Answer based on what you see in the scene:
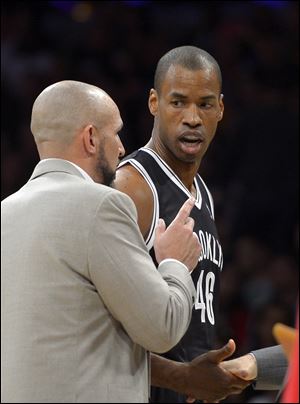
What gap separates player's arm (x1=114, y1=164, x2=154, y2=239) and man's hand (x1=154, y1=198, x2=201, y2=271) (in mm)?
549

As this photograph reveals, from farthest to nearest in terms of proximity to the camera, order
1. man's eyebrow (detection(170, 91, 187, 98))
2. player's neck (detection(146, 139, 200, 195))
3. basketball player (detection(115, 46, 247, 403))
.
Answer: player's neck (detection(146, 139, 200, 195)), man's eyebrow (detection(170, 91, 187, 98)), basketball player (detection(115, 46, 247, 403))

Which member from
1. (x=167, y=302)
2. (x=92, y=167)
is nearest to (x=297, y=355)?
(x=167, y=302)

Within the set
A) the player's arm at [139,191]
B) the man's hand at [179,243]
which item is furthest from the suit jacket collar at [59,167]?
the player's arm at [139,191]

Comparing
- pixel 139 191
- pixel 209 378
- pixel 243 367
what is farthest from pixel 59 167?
pixel 243 367

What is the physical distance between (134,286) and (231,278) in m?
4.13

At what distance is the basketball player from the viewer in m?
4.06

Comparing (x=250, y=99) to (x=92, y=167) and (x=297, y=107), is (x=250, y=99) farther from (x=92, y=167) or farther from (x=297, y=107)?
(x=92, y=167)

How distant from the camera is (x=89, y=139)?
10.8 feet

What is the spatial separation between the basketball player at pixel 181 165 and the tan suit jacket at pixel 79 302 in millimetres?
857

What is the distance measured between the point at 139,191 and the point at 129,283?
1036 millimetres

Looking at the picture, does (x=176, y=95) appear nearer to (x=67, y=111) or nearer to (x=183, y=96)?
(x=183, y=96)

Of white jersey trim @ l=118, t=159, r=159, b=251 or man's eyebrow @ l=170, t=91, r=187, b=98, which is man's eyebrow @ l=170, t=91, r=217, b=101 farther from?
white jersey trim @ l=118, t=159, r=159, b=251

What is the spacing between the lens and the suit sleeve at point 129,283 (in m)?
3.05

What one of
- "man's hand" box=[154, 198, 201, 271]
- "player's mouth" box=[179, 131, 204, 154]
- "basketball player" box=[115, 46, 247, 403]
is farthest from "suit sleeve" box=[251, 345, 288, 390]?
"man's hand" box=[154, 198, 201, 271]
